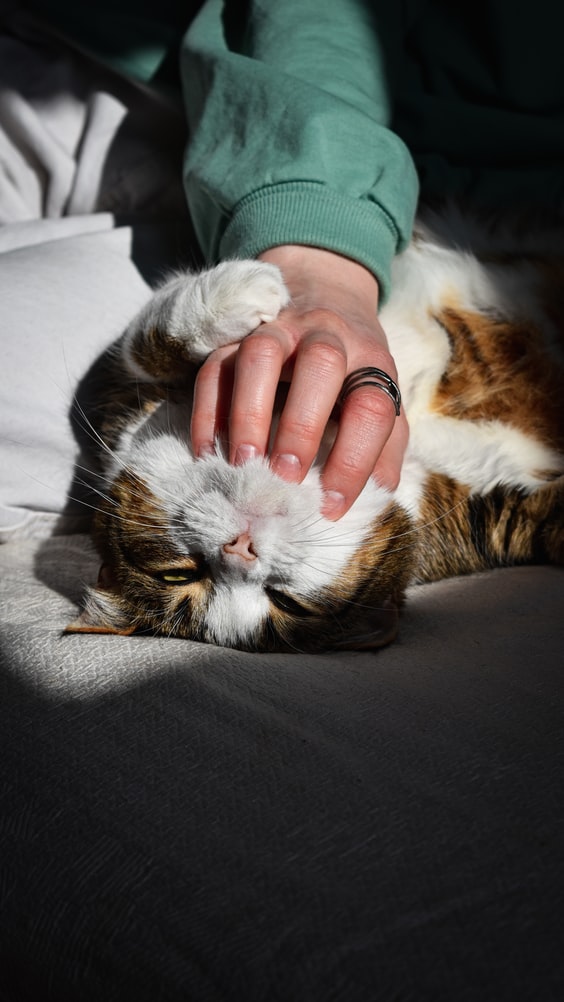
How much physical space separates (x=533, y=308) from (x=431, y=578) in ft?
1.59

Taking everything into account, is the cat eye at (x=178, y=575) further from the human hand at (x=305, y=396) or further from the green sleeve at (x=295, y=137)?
the green sleeve at (x=295, y=137)

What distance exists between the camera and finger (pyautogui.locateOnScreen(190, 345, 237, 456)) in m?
0.93

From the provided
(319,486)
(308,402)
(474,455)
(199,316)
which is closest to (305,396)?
(308,402)

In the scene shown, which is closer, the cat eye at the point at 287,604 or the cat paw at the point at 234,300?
the cat paw at the point at 234,300

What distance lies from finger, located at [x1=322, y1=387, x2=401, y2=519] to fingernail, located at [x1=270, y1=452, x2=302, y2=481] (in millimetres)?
39

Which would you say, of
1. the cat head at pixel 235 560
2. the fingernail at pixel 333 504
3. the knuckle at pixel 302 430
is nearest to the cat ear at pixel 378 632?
the cat head at pixel 235 560

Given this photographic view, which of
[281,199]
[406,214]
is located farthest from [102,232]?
[406,214]

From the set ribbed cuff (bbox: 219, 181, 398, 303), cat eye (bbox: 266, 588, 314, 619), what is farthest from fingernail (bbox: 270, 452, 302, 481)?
ribbed cuff (bbox: 219, 181, 398, 303)

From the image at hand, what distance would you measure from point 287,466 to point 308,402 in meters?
0.08

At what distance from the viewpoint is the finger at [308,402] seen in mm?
854

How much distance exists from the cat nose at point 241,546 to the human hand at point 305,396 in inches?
4.1

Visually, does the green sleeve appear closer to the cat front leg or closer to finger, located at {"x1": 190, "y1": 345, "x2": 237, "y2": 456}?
the cat front leg

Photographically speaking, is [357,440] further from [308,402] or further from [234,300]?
[234,300]

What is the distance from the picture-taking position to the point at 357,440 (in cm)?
89
